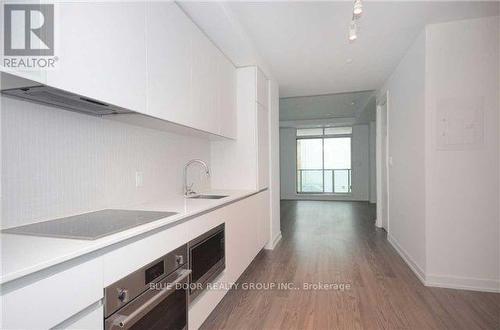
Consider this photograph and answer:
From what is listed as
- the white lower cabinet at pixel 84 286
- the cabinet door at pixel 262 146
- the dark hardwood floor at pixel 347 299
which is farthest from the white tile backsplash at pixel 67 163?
the cabinet door at pixel 262 146

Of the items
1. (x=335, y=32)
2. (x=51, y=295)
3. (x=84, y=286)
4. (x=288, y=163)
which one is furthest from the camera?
(x=288, y=163)

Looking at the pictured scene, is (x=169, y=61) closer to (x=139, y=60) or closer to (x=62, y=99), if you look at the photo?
(x=139, y=60)

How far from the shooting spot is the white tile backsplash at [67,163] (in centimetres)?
122

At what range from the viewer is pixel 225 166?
3330mm

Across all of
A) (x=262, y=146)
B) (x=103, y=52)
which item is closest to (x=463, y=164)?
(x=262, y=146)

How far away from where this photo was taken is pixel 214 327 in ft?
6.31

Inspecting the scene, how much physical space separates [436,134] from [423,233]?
3.21ft

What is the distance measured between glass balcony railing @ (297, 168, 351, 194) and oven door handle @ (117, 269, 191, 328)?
27.4 ft

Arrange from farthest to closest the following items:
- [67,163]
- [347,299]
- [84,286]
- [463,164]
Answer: [463,164] < [347,299] < [67,163] < [84,286]

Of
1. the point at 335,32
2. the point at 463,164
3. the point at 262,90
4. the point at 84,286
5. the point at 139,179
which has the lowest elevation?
the point at 84,286

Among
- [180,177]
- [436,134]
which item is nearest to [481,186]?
[436,134]

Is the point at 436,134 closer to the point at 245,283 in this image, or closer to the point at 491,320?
the point at 491,320

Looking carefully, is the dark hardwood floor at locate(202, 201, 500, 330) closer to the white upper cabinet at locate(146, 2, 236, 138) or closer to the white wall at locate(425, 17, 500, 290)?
the white wall at locate(425, 17, 500, 290)

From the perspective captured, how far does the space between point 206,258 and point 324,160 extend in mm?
8053
